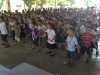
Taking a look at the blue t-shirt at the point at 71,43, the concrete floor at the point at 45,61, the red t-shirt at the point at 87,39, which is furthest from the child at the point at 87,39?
the concrete floor at the point at 45,61

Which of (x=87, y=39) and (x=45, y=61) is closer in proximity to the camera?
(x=87, y=39)

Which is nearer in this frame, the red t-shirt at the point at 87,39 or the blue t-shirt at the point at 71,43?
the blue t-shirt at the point at 71,43

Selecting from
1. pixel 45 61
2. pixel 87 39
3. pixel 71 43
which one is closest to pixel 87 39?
pixel 87 39

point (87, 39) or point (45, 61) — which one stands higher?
point (87, 39)

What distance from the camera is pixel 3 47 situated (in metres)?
6.07

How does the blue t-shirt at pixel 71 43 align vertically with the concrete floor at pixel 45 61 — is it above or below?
above

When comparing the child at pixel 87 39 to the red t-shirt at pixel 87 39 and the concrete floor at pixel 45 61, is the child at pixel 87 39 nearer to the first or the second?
the red t-shirt at pixel 87 39

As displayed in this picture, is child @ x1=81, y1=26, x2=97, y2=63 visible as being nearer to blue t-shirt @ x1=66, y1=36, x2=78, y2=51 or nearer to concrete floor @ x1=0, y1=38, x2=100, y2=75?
blue t-shirt @ x1=66, y1=36, x2=78, y2=51

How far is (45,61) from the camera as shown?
4574mm

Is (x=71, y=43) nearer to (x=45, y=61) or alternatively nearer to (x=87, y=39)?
(x=87, y=39)

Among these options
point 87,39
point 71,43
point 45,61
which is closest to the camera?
point 71,43

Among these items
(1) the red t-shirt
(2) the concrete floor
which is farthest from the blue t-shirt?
(2) the concrete floor

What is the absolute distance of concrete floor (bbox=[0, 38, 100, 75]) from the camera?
12.9ft

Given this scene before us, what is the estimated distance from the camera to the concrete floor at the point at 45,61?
12.9 feet
